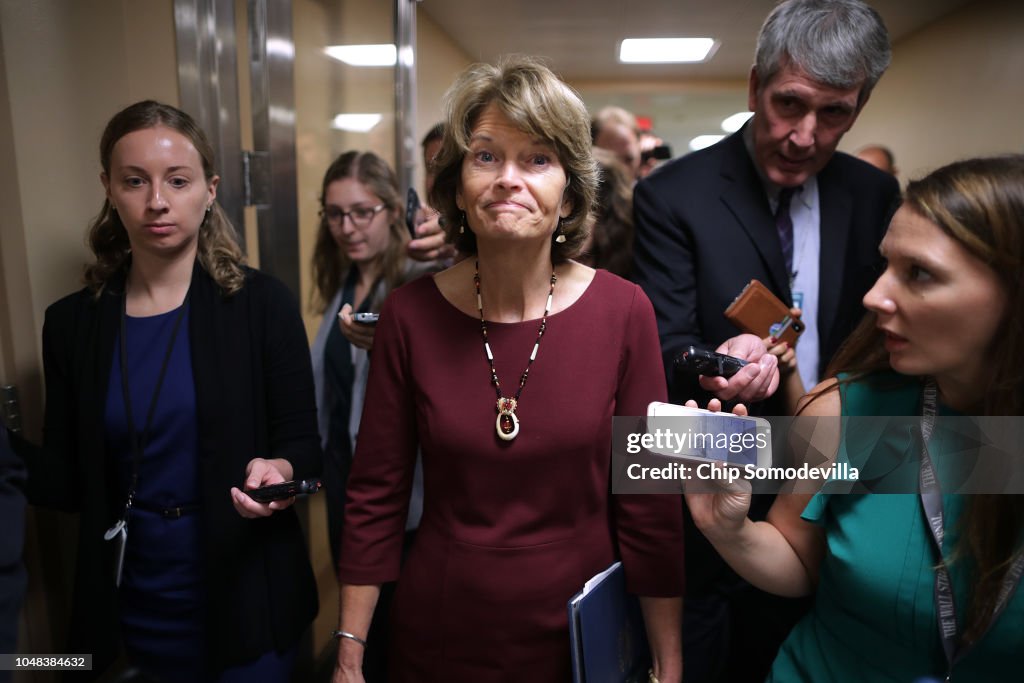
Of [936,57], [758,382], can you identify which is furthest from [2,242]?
[936,57]

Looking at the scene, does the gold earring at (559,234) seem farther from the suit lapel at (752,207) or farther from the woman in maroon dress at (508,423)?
the suit lapel at (752,207)

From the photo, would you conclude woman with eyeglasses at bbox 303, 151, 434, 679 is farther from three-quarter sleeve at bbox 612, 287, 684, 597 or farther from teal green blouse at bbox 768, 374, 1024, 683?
teal green blouse at bbox 768, 374, 1024, 683

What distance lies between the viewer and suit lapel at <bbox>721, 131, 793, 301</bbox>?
172 cm

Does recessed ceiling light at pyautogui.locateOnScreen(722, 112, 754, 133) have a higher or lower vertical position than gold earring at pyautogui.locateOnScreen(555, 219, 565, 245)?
higher

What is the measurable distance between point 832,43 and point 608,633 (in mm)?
1387

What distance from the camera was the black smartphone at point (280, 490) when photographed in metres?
1.34

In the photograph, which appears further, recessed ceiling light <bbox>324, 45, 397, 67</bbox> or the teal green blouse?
recessed ceiling light <bbox>324, 45, 397, 67</bbox>

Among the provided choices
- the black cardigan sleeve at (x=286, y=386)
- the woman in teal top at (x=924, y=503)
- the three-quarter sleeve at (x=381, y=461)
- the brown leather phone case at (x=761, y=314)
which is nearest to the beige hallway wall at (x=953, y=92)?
the brown leather phone case at (x=761, y=314)

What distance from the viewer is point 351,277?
8.03 ft

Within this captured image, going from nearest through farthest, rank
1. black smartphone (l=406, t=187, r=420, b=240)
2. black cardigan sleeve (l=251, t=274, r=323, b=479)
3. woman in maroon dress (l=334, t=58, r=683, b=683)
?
woman in maroon dress (l=334, t=58, r=683, b=683)
black cardigan sleeve (l=251, t=274, r=323, b=479)
black smartphone (l=406, t=187, r=420, b=240)

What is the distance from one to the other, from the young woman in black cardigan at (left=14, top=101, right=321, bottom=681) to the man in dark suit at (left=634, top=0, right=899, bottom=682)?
0.99 meters

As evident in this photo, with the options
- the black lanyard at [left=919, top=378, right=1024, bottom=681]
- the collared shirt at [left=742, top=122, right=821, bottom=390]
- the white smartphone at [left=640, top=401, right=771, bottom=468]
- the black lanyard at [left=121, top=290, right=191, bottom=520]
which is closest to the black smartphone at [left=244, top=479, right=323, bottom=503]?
the black lanyard at [left=121, top=290, right=191, bottom=520]

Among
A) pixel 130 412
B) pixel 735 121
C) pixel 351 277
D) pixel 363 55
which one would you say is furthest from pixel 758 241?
pixel 363 55

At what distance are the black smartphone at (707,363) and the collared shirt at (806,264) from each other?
1.66 ft
